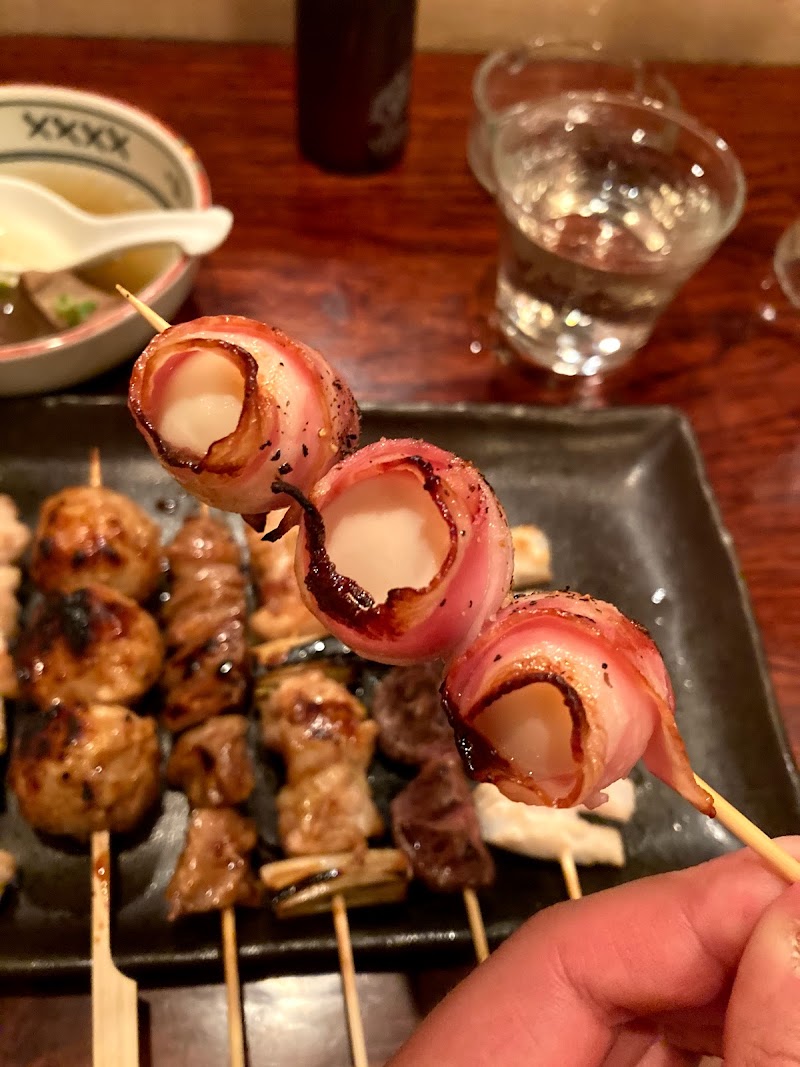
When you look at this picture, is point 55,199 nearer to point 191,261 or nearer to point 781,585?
point 191,261

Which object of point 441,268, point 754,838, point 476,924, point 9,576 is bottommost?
point 476,924

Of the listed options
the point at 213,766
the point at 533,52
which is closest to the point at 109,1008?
the point at 213,766

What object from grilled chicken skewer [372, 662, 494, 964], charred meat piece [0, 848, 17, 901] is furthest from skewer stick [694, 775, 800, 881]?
charred meat piece [0, 848, 17, 901]

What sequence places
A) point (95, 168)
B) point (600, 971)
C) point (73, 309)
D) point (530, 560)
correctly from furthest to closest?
point (95, 168) → point (73, 309) → point (530, 560) → point (600, 971)

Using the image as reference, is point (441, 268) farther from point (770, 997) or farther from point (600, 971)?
point (770, 997)

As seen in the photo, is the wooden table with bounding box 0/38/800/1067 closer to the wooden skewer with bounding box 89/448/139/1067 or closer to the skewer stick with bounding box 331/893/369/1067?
the skewer stick with bounding box 331/893/369/1067

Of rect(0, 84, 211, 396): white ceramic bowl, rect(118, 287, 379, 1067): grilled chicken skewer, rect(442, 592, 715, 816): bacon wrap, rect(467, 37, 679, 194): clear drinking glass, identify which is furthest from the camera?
rect(467, 37, 679, 194): clear drinking glass
